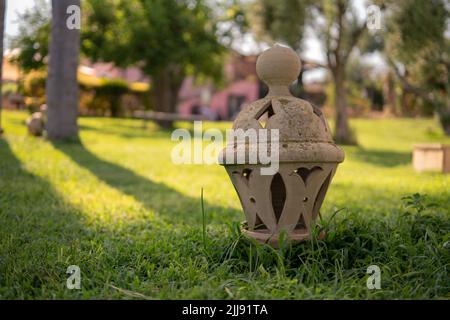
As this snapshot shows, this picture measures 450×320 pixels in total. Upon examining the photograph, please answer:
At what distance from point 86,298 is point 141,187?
4.69 m

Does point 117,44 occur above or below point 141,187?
above

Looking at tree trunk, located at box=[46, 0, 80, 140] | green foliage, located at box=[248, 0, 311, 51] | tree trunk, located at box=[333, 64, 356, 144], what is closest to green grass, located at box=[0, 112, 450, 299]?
tree trunk, located at box=[46, 0, 80, 140]

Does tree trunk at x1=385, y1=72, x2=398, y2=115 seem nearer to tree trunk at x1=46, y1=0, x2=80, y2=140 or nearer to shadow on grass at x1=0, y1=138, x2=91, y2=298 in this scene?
tree trunk at x1=46, y1=0, x2=80, y2=140

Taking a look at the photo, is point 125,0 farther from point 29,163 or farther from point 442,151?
point 442,151

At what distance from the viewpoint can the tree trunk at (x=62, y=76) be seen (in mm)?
10883

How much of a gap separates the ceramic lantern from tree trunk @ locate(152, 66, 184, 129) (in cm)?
2041

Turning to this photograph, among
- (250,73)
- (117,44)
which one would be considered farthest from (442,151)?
(250,73)

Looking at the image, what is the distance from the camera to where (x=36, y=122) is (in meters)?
13.0

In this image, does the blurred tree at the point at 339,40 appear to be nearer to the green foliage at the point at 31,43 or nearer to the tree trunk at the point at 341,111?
the tree trunk at the point at 341,111

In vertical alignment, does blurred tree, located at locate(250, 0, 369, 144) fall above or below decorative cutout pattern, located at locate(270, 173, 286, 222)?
above

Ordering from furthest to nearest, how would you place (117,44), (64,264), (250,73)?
(250,73)
(117,44)
(64,264)

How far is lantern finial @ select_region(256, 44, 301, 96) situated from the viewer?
3.68 meters

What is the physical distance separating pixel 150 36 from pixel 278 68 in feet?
60.5

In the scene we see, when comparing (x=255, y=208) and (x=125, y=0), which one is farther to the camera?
(x=125, y=0)
